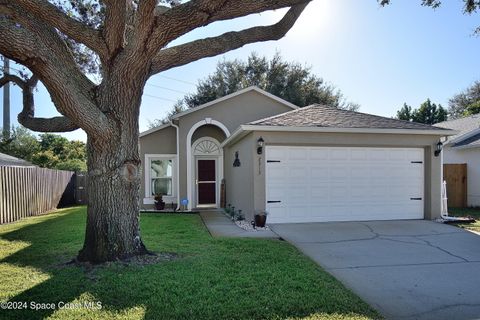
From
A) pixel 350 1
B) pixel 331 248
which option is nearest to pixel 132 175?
pixel 331 248

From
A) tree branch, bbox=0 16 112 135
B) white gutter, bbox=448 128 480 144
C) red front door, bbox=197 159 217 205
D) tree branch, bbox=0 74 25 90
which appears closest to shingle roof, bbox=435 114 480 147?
white gutter, bbox=448 128 480 144

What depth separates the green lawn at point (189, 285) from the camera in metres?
4.05

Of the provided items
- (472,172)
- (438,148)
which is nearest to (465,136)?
(472,172)

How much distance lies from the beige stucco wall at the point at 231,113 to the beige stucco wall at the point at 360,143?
428 cm

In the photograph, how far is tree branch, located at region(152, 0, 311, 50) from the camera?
19.1 feet

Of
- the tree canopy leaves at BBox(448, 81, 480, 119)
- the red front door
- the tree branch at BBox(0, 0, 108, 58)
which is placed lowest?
the red front door

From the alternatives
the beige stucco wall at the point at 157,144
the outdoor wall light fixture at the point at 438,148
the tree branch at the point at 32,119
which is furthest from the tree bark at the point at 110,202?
the beige stucco wall at the point at 157,144

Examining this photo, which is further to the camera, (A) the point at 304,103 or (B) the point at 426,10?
(A) the point at 304,103

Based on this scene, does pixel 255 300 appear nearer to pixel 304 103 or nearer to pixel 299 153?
pixel 299 153

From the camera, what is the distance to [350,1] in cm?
834

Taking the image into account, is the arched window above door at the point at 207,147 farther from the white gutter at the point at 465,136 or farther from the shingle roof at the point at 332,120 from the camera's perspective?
the white gutter at the point at 465,136

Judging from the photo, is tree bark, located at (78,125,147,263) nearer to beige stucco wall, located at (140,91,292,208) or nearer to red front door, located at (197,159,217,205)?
beige stucco wall, located at (140,91,292,208)

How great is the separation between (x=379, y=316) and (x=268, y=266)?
2002 mm

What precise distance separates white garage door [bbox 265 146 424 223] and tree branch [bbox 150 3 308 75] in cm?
375
